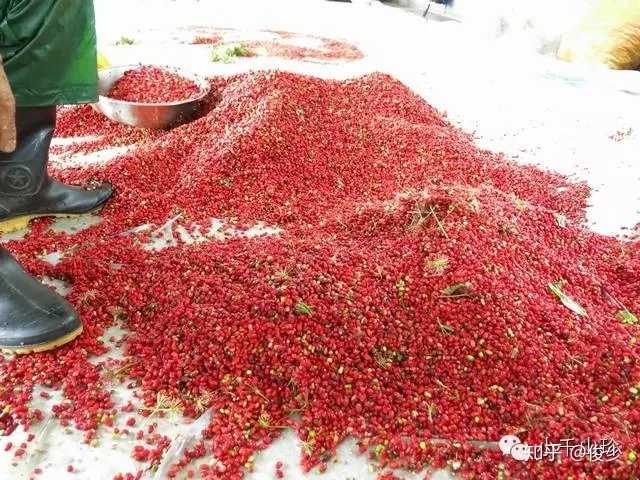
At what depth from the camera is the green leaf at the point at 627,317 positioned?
7.13 feet

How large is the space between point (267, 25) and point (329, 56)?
1.84 meters

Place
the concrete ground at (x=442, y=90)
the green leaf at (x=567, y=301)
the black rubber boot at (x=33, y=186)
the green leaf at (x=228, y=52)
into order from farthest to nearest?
the green leaf at (x=228, y=52) → the black rubber boot at (x=33, y=186) → the green leaf at (x=567, y=301) → the concrete ground at (x=442, y=90)

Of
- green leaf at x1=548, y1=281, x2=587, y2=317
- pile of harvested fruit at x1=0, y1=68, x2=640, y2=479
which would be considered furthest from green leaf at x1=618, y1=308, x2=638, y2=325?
green leaf at x1=548, y1=281, x2=587, y2=317

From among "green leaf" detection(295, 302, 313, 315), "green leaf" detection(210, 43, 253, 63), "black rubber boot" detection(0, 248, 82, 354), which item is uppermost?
"green leaf" detection(210, 43, 253, 63)

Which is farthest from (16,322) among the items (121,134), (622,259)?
(622,259)

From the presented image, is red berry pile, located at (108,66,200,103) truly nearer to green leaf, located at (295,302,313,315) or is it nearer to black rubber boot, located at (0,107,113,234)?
black rubber boot, located at (0,107,113,234)

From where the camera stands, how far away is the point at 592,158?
368 cm

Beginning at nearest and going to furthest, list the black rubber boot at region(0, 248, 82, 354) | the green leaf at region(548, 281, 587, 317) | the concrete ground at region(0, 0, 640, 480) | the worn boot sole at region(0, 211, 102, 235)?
the concrete ground at region(0, 0, 640, 480) → the black rubber boot at region(0, 248, 82, 354) → the green leaf at region(548, 281, 587, 317) → the worn boot sole at region(0, 211, 102, 235)

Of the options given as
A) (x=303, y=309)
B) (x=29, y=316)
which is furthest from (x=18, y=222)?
(x=303, y=309)

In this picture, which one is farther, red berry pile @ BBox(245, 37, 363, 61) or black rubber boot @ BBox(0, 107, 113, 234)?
red berry pile @ BBox(245, 37, 363, 61)

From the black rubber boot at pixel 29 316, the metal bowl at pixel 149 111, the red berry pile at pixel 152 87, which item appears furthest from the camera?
the red berry pile at pixel 152 87

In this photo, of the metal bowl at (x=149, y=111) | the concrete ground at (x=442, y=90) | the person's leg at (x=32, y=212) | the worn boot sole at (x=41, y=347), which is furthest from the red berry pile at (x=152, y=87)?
the worn boot sole at (x=41, y=347)

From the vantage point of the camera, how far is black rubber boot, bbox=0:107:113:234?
228 cm

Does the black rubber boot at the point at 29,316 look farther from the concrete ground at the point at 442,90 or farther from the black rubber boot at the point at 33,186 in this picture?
the black rubber boot at the point at 33,186
